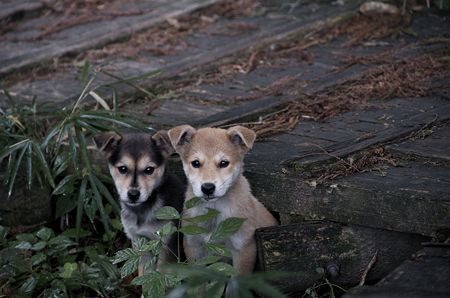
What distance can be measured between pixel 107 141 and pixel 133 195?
0.43 meters

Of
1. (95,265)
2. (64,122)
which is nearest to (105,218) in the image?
(95,265)

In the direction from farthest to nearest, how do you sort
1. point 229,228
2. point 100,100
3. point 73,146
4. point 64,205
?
1. point 100,100
2. point 64,205
3. point 73,146
4. point 229,228

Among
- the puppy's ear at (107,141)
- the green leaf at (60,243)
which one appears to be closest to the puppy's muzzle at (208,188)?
the puppy's ear at (107,141)

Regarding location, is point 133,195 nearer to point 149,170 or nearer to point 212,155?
point 149,170

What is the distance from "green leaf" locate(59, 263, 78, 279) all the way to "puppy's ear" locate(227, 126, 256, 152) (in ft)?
4.70

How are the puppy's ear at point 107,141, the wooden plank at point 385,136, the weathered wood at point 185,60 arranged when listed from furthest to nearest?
1. the weathered wood at point 185,60
2. the puppy's ear at point 107,141
3. the wooden plank at point 385,136

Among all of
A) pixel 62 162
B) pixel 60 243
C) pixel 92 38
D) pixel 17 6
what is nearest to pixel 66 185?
pixel 62 162

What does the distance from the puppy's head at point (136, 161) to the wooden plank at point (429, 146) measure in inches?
59.4

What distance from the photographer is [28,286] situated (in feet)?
18.2

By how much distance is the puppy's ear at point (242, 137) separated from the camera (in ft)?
16.8

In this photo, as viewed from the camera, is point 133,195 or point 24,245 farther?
point 24,245

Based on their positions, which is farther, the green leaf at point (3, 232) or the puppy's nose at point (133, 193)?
the green leaf at point (3, 232)

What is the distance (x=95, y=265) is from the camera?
5797 millimetres

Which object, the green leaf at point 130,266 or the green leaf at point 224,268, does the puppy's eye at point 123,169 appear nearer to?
the green leaf at point 130,266
